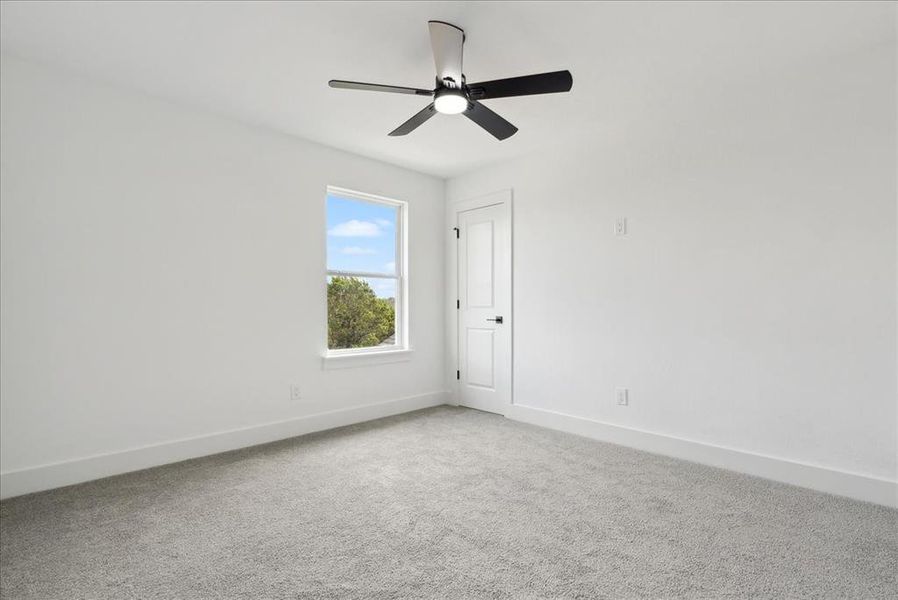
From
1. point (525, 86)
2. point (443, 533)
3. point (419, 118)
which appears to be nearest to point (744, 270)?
point (525, 86)

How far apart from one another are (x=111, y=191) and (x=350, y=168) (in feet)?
6.08

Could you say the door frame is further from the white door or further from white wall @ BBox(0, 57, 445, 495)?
white wall @ BBox(0, 57, 445, 495)

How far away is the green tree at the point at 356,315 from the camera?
412 cm

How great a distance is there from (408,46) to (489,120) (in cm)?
58

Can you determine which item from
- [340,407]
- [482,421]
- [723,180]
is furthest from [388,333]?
[723,180]

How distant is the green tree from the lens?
13.5 ft

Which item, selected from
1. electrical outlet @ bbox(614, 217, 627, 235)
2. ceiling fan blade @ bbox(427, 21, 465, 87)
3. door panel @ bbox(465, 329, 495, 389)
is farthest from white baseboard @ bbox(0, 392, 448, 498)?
ceiling fan blade @ bbox(427, 21, 465, 87)

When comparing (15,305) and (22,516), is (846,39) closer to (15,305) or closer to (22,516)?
(15,305)

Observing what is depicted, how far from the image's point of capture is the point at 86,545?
1995mm

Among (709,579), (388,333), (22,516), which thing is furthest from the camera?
(388,333)

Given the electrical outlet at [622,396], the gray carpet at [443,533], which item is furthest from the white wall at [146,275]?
the electrical outlet at [622,396]

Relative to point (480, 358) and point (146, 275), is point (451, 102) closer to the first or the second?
point (146, 275)

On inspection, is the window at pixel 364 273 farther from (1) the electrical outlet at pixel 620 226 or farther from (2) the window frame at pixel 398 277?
(1) the electrical outlet at pixel 620 226

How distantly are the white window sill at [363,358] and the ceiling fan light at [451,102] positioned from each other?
2.41 meters
